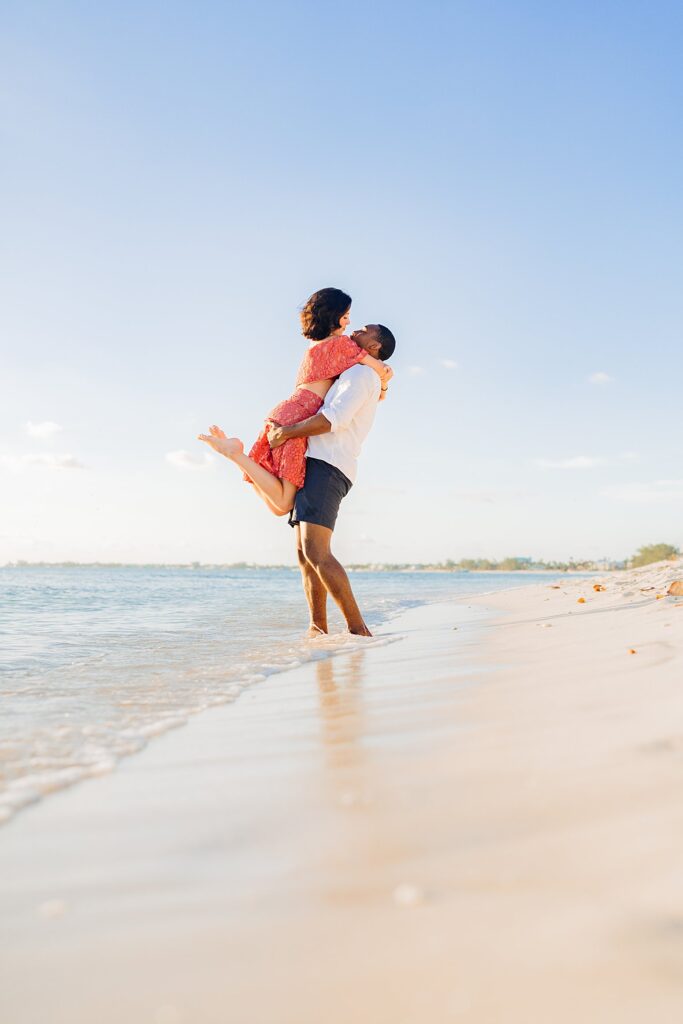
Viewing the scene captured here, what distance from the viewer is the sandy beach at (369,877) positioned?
2.33 feet

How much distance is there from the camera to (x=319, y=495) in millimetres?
4469

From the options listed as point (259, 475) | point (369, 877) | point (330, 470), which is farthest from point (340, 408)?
point (369, 877)

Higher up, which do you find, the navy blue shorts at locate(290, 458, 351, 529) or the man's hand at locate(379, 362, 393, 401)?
the man's hand at locate(379, 362, 393, 401)

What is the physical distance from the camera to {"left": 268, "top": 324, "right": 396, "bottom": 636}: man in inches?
171

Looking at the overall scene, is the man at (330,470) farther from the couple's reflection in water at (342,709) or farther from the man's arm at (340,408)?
the couple's reflection in water at (342,709)

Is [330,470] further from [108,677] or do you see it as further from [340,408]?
[108,677]

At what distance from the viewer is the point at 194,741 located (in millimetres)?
1812

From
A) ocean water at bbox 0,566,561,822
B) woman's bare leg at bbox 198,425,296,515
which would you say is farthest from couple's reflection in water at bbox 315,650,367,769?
woman's bare leg at bbox 198,425,296,515

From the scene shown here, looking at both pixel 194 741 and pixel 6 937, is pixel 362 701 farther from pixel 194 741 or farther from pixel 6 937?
pixel 6 937

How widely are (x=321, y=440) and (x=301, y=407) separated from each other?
10.7 inches

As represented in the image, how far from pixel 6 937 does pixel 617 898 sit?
70 cm

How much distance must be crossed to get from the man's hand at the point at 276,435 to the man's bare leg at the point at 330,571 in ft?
1.71

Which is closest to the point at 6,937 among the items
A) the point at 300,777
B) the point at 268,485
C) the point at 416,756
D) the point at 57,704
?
the point at 300,777

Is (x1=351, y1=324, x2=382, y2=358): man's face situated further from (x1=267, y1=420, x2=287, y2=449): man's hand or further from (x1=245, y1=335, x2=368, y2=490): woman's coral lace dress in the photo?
(x1=267, y1=420, x2=287, y2=449): man's hand
